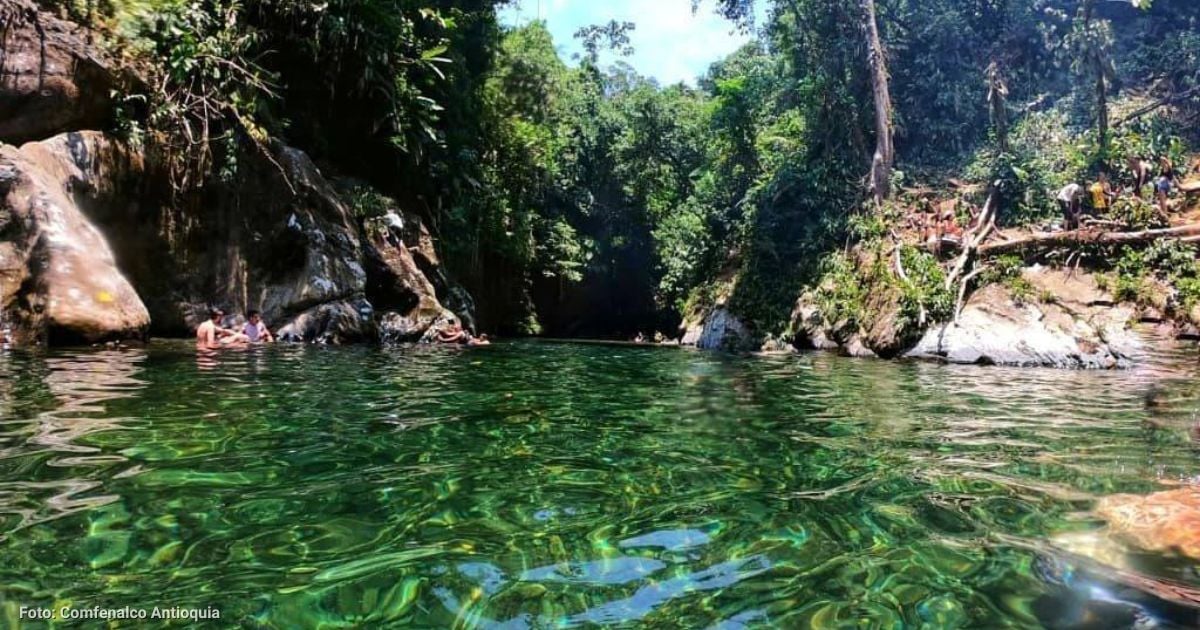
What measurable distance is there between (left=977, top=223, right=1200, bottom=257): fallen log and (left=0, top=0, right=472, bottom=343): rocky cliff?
43.3 feet

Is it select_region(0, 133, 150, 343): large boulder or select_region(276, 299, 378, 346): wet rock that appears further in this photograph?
select_region(276, 299, 378, 346): wet rock

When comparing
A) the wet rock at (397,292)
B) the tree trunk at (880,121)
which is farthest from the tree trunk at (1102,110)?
the wet rock at (397,292)

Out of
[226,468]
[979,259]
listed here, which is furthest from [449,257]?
[226,468]

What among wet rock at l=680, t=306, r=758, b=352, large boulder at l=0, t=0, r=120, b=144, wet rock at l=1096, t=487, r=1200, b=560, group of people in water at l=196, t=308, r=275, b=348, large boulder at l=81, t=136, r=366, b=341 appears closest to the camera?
wet rock at l=1096, t=487, r=1200, b=560

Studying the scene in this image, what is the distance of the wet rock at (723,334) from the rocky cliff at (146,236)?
9.37 meters

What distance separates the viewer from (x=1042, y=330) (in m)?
12.9

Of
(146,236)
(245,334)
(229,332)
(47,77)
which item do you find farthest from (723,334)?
(47,77)

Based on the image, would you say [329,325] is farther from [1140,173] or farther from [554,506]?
[1140,173]

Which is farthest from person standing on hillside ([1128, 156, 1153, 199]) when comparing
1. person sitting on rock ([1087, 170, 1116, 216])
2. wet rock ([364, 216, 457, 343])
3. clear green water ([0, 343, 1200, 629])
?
wet rock ([364, 216, 457, 343])

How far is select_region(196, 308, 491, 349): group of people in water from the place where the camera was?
36.3 feet

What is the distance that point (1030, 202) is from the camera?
1784 centimetres

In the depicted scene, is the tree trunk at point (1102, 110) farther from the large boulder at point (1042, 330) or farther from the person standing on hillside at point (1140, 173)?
the large boulder at point (1042, 330)

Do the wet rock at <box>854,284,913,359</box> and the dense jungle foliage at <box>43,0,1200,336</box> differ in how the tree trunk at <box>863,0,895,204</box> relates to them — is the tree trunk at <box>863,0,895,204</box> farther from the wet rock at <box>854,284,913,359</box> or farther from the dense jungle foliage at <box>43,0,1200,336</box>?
the wet rock at <box>854,284,913,359</box>

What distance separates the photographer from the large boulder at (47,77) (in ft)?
35.3
